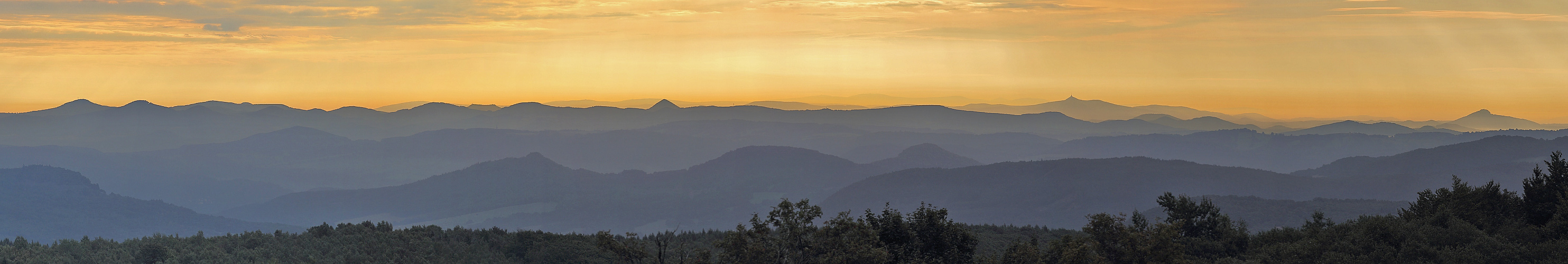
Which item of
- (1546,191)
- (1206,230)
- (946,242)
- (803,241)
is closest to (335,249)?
(803,241)

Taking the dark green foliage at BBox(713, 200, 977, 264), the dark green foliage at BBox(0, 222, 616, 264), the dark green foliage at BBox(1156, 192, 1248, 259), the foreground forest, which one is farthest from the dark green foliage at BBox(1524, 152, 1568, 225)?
the dark green foliage at BBox(0, 222, 616, 264)

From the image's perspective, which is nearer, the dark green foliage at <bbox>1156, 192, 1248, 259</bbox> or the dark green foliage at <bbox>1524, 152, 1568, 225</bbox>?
the dark green foliage at <bbox>1524, 152, 1568, 225</bbox>

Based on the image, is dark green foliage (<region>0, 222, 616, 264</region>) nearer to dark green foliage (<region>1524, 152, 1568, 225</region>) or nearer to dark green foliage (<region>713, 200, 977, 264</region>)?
dark green foliage (<region>713, 200, 977, 264</region>)

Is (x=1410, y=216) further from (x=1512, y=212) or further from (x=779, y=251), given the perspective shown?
(x=779, y=251)

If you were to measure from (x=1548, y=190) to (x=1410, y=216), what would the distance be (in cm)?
445

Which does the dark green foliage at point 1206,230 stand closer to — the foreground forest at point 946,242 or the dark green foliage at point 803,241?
the foreground forest at point 946,242

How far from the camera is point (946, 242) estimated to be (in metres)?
25.9

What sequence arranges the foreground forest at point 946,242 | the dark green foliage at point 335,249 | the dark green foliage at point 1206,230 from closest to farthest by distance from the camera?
the foreground forest at point 946,242 → the dark green foliage at point 335,249 → the dark green foliage at point 1206,230

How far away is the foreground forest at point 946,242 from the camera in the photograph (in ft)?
70.9

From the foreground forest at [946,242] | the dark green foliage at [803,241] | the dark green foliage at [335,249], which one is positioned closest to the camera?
the dark green foliage at [803,241]

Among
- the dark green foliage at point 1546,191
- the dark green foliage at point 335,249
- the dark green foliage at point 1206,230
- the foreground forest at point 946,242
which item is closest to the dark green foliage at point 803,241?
the foreground forest at point 946,242

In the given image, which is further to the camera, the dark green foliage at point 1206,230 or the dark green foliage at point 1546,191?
the dark green foliage at point 1206,230

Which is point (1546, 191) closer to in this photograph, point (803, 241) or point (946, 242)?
point (946, 242)

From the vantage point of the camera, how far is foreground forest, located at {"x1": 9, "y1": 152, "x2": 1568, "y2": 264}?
2162cm
